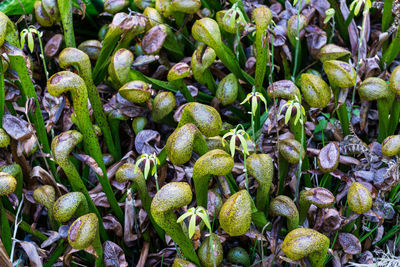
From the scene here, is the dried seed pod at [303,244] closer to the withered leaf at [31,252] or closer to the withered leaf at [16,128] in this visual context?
the withered leaf at [31,252]

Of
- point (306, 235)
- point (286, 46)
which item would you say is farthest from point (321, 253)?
point (286, 46)

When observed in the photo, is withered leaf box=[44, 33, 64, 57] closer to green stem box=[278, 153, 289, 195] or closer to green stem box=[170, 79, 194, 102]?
green stem box=[170, 79, 194, 102]

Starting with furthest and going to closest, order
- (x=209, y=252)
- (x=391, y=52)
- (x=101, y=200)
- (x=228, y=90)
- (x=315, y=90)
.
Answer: (x=391, y=52) → (x=228, y=90) → (x=101, y=200) → (x=315, y=90) → (x=209, y=252)

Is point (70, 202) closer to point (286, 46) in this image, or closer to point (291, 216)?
point (291, 216)

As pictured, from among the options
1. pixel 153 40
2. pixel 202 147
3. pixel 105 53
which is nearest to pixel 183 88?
pixel 153 40

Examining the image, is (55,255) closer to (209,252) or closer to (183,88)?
(209,252)

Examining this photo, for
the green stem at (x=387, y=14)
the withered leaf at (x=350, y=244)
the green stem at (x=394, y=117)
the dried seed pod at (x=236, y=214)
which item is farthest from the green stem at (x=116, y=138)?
the green stem at (x=387, y=14)
